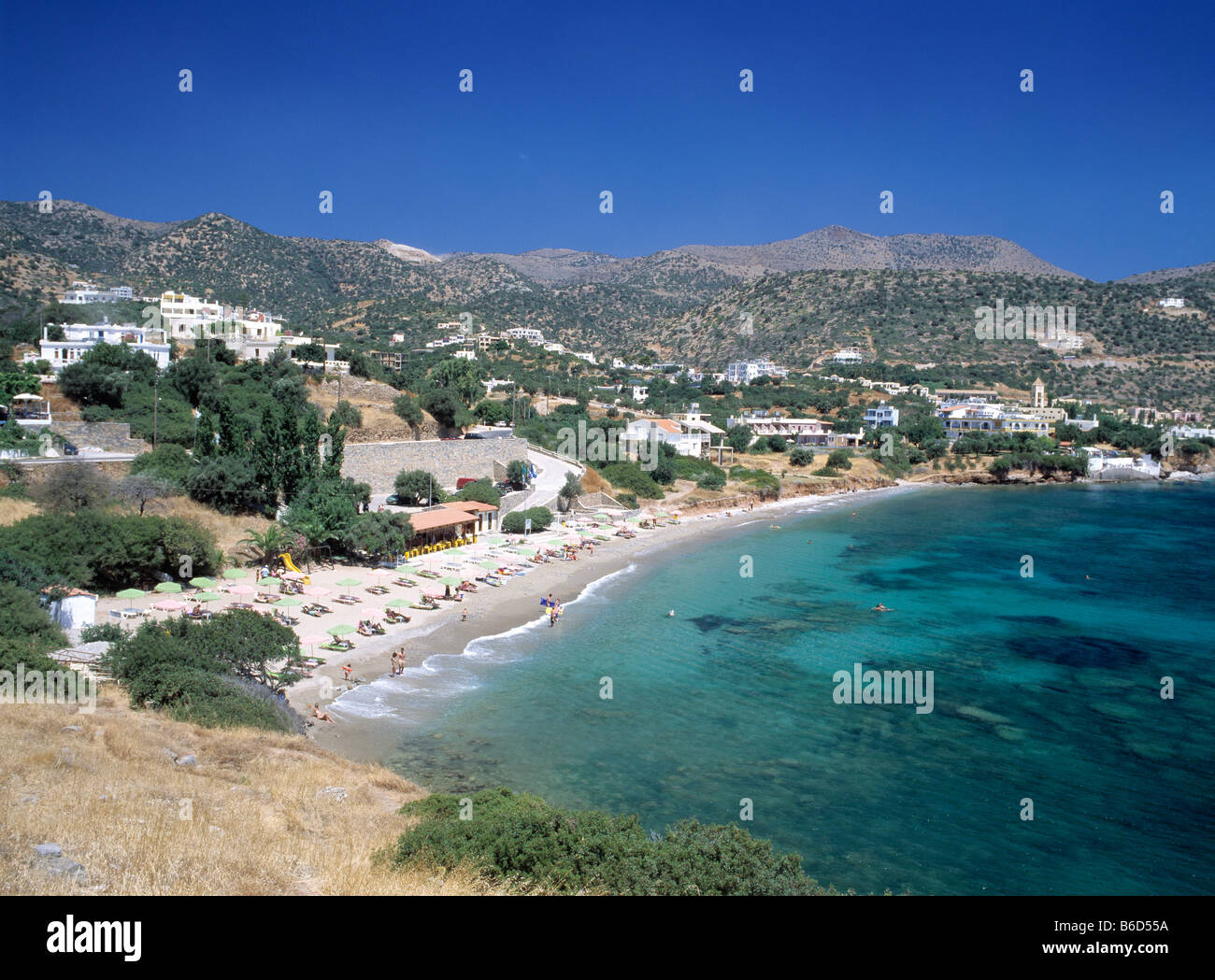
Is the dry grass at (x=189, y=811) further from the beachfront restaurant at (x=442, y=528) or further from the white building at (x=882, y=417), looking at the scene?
the white building at (x=882, y=417)

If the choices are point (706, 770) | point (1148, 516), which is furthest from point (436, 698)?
point (1148, 516)

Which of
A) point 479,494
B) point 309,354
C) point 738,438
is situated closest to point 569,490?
point 479,494

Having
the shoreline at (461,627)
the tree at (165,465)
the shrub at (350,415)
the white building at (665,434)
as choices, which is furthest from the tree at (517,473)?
the tree at (165,465)

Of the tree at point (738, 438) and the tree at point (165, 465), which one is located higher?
the tree at point (738, 438)

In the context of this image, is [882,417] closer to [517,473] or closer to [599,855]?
[517,473]

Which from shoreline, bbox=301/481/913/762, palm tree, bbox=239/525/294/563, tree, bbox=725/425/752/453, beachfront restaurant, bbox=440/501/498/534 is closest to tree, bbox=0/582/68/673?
shoreline, bbox=301/481/913/762

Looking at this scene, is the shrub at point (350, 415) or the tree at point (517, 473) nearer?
the shrub at point (350, 415)
